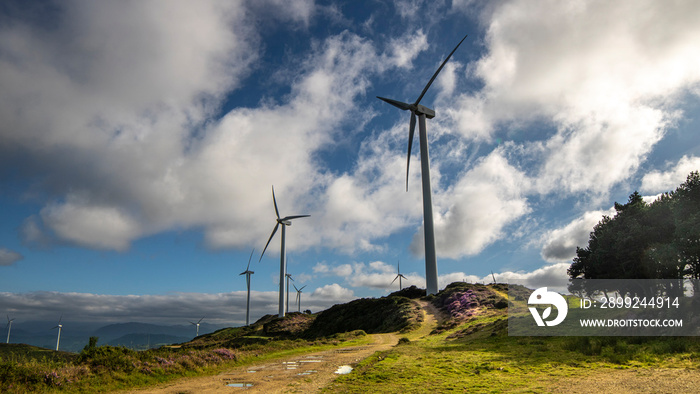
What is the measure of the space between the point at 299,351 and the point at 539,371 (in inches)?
880

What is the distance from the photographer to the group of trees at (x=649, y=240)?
3588 centimetres

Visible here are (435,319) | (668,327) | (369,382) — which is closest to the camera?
(369,382)

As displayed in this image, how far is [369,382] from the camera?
810 inches

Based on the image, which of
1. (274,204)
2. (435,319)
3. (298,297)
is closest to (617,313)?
(435,319)

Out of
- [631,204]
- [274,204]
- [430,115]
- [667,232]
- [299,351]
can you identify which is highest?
[430,115]

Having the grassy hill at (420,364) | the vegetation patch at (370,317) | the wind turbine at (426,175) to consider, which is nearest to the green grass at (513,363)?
the grassy hill at (420,364)

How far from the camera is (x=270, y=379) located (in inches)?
877

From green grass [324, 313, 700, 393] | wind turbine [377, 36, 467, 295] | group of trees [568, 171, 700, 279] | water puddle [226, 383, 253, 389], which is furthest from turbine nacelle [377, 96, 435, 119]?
water puddle [226, 383, 253, 389]

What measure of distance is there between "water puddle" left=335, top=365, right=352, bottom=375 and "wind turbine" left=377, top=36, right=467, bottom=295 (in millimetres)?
58793

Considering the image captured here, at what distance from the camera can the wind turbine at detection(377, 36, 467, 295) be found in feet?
272

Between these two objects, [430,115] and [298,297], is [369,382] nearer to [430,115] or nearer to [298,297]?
[430,115]

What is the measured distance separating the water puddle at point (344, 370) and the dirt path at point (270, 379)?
14.2 inches

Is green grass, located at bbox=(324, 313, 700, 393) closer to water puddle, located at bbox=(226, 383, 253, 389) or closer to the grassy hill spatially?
the grassy hill

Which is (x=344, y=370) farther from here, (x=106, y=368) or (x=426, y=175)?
(x=426, y=175)
